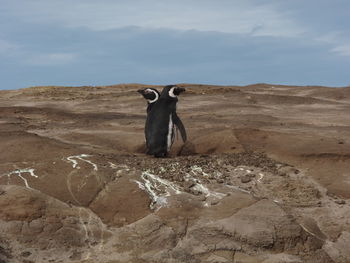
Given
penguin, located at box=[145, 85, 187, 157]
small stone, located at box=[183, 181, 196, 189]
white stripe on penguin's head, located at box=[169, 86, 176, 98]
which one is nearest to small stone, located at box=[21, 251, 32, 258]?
small stone, located at box=[183, 181, 196, 189]

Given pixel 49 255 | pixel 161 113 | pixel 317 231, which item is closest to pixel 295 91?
pixel 161 113

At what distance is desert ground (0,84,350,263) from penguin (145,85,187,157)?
375 millimetres

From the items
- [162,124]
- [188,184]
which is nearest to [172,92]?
[162,124]

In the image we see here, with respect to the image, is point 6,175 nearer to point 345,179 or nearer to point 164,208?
point 164,208

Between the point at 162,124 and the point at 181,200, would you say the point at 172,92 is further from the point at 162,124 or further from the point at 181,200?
the point at 181,200

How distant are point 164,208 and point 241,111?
368 inches

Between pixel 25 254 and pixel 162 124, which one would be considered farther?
pixel 162 124

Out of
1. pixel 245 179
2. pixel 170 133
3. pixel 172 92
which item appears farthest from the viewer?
pixel 172 92

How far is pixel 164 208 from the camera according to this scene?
6.32 metres

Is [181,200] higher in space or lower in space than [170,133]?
lower

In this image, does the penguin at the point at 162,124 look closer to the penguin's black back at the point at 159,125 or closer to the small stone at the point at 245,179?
the penguin's black back at the point at 159,125

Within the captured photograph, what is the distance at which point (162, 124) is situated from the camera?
8695mm

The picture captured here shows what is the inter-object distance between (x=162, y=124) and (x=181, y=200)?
247 cm

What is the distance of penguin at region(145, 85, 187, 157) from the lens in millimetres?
8523
